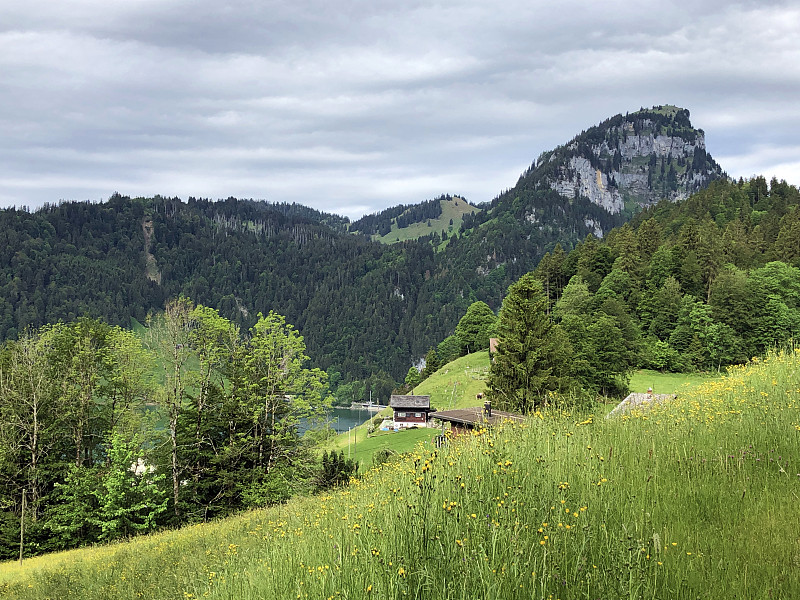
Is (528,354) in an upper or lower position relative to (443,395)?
upper

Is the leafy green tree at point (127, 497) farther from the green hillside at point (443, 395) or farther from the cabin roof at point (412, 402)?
the cabin roof at point (412, 402)

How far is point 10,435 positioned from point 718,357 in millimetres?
83860

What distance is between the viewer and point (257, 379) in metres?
34.5

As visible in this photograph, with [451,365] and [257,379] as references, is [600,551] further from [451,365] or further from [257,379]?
[451,365]

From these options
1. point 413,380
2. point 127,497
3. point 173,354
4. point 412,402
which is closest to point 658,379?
point 412,402

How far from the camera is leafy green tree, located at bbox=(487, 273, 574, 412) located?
156ft

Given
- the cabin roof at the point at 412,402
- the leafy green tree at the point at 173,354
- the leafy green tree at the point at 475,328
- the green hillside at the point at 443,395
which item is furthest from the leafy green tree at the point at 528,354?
the leafy green tree at the point at 475,328

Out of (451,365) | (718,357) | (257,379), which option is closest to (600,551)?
(257,379)

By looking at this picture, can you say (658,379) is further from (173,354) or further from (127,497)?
(127,497)

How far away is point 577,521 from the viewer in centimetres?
496

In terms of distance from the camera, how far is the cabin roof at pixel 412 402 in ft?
332

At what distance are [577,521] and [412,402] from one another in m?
100

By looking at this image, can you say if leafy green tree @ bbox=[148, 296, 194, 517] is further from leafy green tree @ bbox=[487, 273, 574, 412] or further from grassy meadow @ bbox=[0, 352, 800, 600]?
leafy green tree @ bbox=[487, 273, 574, 412]

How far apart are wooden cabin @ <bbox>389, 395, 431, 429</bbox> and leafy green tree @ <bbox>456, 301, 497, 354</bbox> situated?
27.3 m
